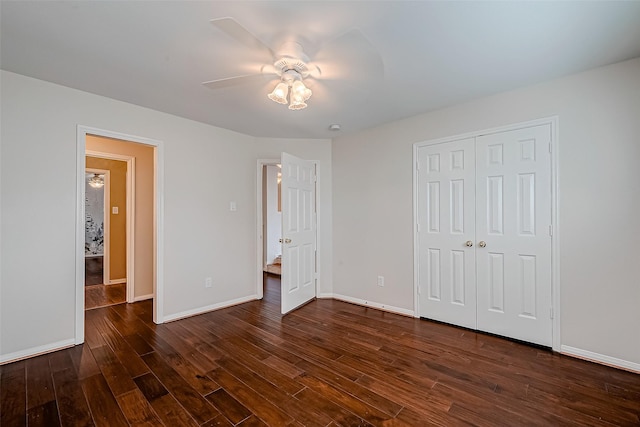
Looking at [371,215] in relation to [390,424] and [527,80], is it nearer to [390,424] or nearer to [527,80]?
[527,80]

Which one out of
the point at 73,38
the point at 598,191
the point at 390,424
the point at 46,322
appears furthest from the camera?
the point at 46,322

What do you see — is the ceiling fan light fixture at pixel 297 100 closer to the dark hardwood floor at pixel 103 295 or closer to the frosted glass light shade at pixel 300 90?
the frosted glass light shade at pixel 300 90

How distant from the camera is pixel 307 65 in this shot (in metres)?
2.09

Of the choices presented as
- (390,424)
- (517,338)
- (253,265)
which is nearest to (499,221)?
(517,338)

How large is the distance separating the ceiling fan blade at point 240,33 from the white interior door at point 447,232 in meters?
2.13

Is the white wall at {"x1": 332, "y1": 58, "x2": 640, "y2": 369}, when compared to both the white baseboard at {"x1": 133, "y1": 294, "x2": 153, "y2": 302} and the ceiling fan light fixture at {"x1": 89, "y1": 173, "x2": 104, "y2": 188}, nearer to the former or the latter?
the white baseboard at {"x1": 133, "y1": 294, "x2": 153, "y2": 302}

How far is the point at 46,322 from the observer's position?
2.44 metres

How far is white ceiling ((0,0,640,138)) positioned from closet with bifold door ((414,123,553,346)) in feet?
2.07

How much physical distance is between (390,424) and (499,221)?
2.12 meters

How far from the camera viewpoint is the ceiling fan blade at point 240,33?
1.40 m

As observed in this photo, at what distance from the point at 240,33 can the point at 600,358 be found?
11.7 feet

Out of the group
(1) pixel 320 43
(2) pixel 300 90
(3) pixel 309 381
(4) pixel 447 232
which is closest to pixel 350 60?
(1) pixel 320 43

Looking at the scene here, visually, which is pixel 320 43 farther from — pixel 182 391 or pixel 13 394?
pixel 13 394

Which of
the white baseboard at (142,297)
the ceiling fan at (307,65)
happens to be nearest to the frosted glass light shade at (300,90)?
the ceiling fan at (307,65)
